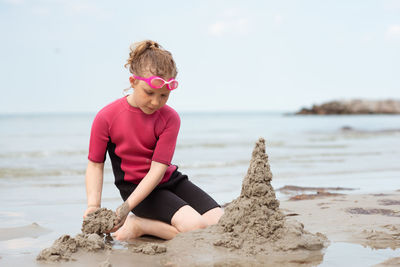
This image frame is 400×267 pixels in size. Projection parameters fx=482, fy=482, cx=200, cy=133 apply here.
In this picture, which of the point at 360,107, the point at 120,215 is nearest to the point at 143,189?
the point at 120,215

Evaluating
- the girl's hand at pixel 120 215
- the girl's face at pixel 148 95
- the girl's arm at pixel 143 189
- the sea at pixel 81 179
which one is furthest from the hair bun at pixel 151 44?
the sea at pixel 81 179

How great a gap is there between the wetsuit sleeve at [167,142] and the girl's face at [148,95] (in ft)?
0.57

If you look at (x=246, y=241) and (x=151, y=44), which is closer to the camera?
(x=246, y=241)

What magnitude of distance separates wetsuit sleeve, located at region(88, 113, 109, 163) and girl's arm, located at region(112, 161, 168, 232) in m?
0.35

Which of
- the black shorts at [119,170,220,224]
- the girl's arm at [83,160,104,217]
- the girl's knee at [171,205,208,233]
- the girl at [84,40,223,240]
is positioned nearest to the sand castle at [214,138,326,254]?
the girl's knee at [171,205,208,233]

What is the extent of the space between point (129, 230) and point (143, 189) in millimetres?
390

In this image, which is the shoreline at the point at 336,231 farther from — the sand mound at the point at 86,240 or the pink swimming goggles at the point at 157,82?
the pink swimming goggles at the point at 157,82

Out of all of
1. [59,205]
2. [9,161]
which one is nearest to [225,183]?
[59,205]

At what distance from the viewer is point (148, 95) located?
3117 millimetres

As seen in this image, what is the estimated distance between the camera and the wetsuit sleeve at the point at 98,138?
129 inches

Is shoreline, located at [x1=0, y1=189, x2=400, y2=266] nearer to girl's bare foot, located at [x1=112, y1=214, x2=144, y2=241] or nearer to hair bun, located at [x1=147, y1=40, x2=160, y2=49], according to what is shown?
girl's bare foot, located at [x1=112, y1=214, x2=144, y2=241]

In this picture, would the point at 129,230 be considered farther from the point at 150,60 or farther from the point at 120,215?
the point at 150,60

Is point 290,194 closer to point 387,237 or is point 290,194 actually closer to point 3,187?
point 387,237

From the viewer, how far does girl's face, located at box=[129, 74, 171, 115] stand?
3.08m
